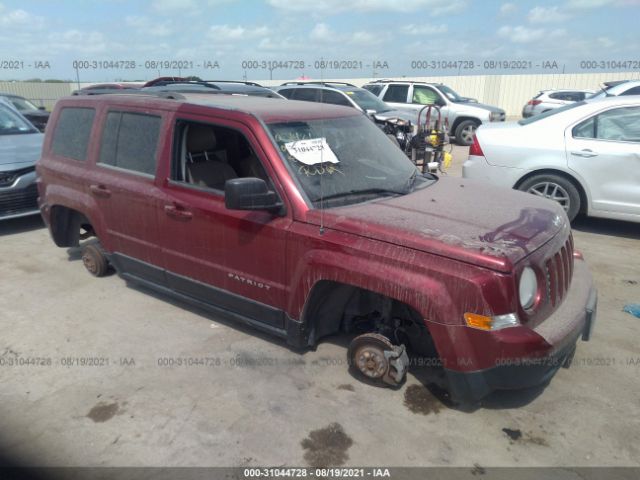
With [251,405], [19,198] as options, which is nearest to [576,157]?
[251,405]

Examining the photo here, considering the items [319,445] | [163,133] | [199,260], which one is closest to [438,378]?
[319,445]

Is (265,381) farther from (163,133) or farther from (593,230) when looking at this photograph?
(593,230)

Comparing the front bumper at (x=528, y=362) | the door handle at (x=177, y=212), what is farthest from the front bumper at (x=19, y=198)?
the front bumper at (x=528, y=362)

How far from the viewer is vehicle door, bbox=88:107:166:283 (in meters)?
3.93

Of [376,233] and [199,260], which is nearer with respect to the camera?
[376,233]

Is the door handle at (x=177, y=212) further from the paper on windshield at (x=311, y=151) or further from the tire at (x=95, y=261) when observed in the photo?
the tire at (x=95, y=261)

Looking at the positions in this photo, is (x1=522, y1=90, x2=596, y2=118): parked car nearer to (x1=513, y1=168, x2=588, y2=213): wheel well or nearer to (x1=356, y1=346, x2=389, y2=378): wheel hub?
(x1=513, y1=168, x2=588, y2=213): wheel well

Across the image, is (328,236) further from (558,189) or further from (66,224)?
(558,189)

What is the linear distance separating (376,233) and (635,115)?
471 centimetres

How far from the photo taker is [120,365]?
3.54 metres

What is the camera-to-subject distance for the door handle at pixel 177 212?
3653mm

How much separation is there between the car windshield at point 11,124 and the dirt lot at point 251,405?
4.40m

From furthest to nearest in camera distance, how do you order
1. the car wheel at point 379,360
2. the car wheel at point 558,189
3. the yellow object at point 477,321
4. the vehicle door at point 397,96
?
the vehicle door at point 397,96
the car wheel at point 558,189
the car wheel at point 379,360
the yellow object at point 477,321

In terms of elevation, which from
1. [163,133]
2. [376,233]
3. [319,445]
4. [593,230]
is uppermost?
[163,133]
